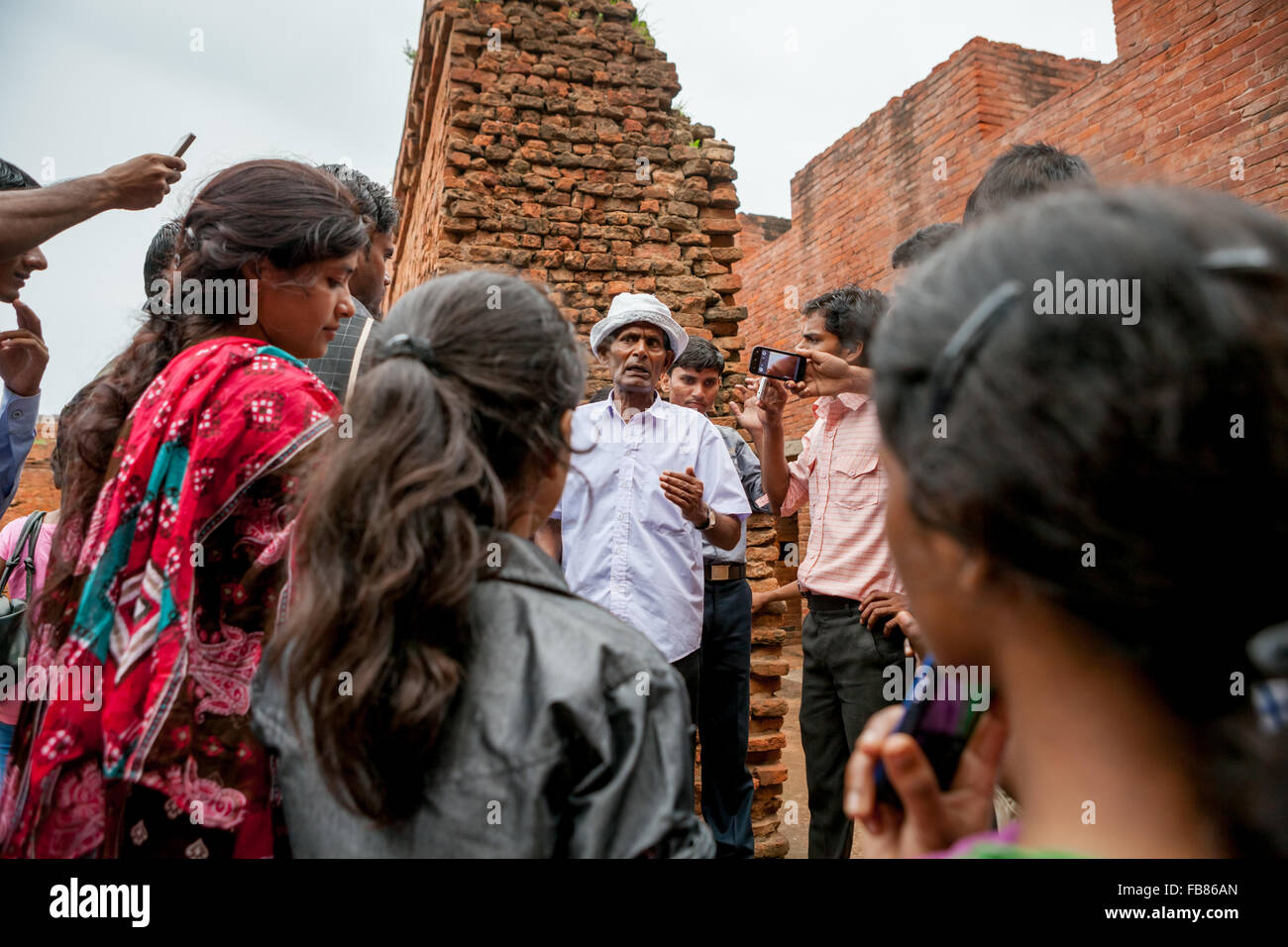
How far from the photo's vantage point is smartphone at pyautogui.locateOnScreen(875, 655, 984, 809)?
0.80 metres

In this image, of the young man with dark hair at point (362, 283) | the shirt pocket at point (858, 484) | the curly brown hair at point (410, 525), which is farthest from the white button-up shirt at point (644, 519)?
the curly brown hair at point (410, 525)

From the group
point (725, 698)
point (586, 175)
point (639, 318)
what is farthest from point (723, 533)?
point (586, 175)

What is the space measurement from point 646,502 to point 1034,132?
6.27 metres

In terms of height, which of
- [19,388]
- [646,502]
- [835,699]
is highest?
[19,388]

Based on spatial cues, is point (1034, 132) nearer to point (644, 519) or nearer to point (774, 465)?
point (774, 465)

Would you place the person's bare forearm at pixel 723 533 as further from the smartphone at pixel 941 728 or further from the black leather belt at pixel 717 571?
the smartphone at pixel 941 728

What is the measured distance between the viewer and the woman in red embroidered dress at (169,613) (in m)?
1.13

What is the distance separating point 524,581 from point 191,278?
974 mm

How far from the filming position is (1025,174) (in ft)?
6.04

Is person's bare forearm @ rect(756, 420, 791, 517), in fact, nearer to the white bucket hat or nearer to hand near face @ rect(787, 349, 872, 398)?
hand near face @ rect(787, 349, 872, 398)

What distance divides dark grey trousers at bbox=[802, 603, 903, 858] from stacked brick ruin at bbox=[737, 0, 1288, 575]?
1573 millimetres

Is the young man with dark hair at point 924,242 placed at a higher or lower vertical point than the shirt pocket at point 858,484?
higher

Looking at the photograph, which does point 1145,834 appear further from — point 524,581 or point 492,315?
point 492,315

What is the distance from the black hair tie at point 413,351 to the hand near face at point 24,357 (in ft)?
5.52
